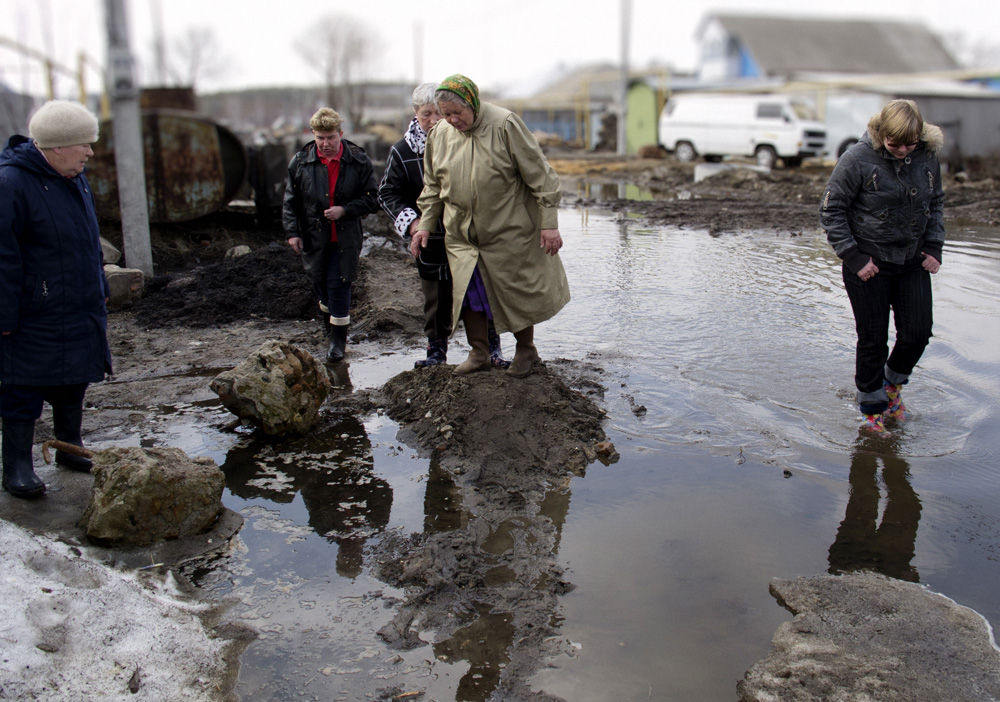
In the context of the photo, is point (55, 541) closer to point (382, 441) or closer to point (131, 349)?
point (382, 441)

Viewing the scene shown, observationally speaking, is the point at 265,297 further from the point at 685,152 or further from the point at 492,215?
the point at 685,152

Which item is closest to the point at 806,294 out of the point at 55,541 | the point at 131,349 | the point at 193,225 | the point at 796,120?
the point at 131,349

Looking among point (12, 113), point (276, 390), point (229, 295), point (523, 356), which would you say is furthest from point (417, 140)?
point (12, 113)

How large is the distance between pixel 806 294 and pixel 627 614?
A: 18.1 feet

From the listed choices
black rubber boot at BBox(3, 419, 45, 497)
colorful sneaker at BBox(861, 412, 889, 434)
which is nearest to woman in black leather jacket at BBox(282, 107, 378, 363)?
black rubber boot at BBox(3, 419, 45, 497)

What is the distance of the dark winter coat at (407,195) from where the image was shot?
5.08 meters

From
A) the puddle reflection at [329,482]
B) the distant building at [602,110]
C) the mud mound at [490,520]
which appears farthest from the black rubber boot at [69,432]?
the distant building at [602,110]

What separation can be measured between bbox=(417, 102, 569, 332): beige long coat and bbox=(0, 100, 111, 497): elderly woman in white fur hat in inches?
70.9

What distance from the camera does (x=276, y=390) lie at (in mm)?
4410

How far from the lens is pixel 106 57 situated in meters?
7.54

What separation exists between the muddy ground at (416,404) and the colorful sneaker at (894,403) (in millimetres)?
1646

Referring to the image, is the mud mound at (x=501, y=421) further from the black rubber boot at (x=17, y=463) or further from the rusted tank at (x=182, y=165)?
the rusted tank at (x=182, y=165)

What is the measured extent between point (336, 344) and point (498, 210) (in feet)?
6.65

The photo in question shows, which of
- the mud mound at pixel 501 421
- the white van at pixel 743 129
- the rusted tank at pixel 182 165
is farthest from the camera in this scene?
the white van at pixel 743 129
